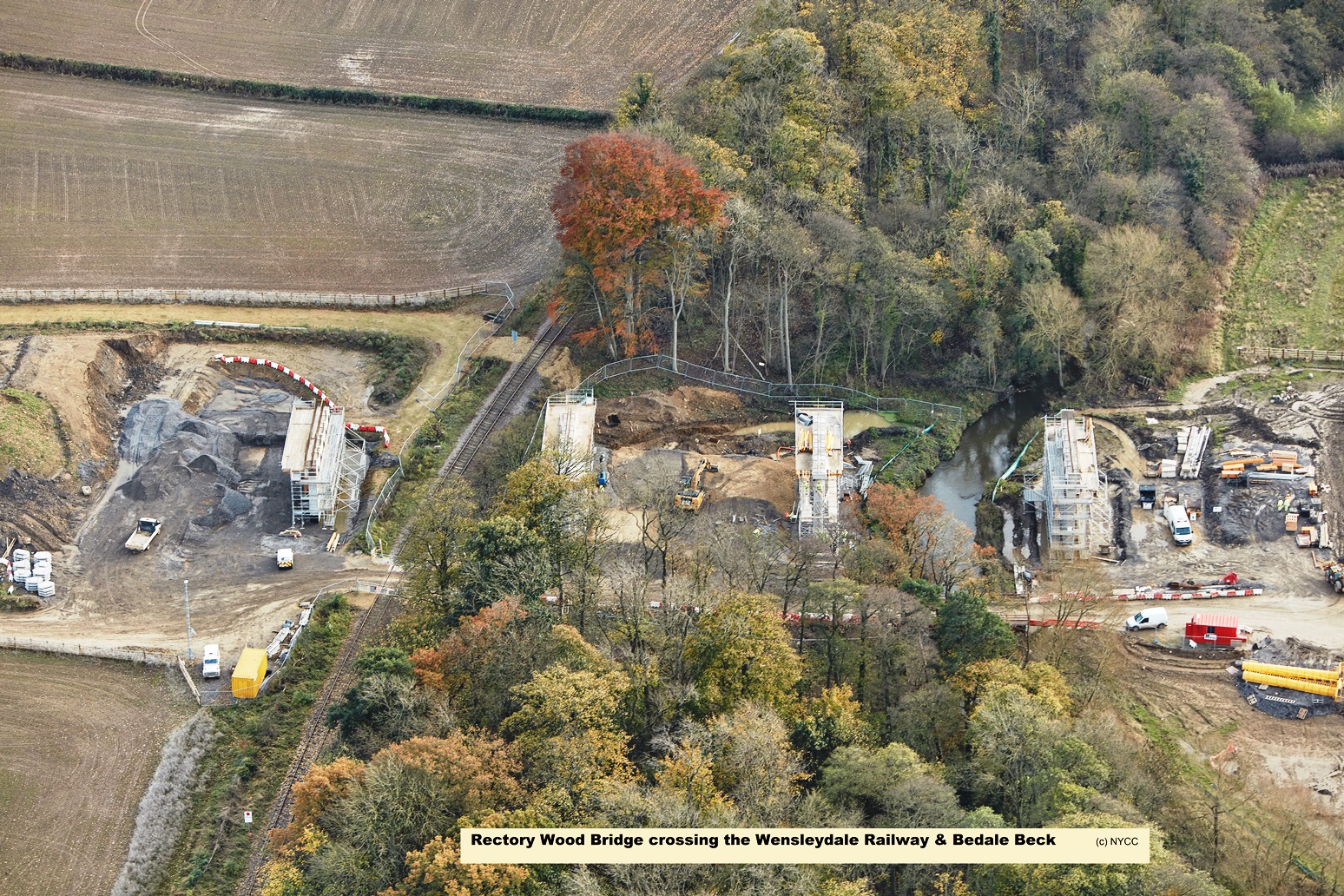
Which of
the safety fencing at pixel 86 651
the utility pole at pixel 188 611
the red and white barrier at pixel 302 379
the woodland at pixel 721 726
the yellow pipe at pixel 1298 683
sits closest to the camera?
the woodland at pixel 721 726

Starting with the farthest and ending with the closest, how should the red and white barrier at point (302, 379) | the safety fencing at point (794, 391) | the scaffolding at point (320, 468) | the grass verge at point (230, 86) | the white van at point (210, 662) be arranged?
1. the grass verge at point (230, 86)
2. the safety fencing at point (794, 391)
3. the red and white barrier at point (302, 379)
4. the scaffolding at point (320, 468)
5. the white van at point (210, 662)

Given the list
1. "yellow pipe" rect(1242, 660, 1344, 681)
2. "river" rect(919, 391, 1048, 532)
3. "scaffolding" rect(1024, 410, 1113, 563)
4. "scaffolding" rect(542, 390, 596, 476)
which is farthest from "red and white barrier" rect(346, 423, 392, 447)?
"yellow pipe" rect(1242, 660, 1344, 681)

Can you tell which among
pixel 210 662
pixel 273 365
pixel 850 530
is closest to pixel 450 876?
pixel 210 662

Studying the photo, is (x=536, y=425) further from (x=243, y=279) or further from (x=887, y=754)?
(x=887, y=754)

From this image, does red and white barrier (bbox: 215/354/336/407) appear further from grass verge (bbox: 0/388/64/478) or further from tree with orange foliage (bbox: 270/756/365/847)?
tree with orange foliage (bbox: 270/756/365/847)

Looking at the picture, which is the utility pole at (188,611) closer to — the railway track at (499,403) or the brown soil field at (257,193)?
the railway track at (499,403)

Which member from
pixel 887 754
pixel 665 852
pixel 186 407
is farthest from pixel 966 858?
pixel 186 407

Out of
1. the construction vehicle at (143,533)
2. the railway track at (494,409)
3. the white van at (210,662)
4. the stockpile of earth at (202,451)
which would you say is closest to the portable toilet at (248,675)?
the white van at (210,662)
